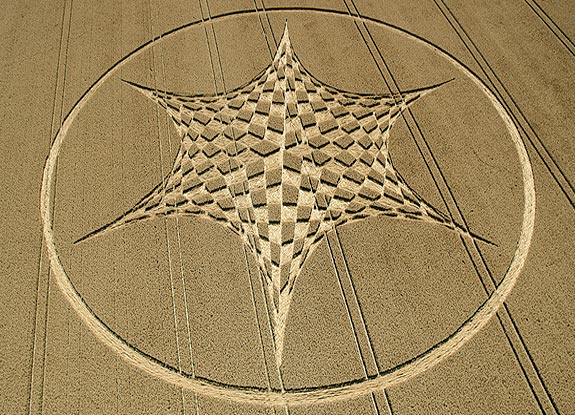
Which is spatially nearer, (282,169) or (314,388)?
(314,388)

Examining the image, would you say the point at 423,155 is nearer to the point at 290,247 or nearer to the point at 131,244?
the point at 290,247

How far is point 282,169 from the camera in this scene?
2.93 meters

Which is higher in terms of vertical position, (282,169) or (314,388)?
(282,169)

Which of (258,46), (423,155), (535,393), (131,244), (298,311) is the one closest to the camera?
(535,393)

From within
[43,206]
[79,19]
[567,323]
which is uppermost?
[567,323]

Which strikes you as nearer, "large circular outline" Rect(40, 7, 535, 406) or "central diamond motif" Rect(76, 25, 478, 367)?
"large circular outline" Rect(40, 7, 535, 406)

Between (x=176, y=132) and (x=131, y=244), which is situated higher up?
(x=176, y=132)

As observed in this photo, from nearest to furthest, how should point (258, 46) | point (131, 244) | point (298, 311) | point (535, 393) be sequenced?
1. point (535, 393)
2. point (298, 311)
3. point (131, 244)
4. point (258, 46)

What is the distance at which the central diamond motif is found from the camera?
8.91 ft

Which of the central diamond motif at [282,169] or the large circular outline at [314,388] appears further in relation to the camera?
the central diamond motif at [282,169]

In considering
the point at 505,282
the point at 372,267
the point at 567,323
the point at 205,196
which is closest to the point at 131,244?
the point at 205,196

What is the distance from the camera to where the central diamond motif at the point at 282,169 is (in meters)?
2.72

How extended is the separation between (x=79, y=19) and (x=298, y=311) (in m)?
2.88

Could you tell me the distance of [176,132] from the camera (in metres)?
3.10
